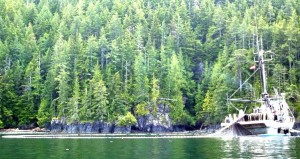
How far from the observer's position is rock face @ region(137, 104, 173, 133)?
91.6 metres

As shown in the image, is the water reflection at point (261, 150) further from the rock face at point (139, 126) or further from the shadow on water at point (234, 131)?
the rock face at point (139, 126)

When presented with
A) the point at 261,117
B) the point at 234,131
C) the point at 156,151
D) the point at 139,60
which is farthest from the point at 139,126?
the point at 156,151

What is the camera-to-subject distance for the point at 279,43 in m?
97.9

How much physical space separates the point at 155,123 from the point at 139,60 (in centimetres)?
1740

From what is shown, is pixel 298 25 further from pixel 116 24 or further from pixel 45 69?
pixel 45 69

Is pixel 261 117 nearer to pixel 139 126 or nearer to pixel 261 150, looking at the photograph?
pixel 139 126

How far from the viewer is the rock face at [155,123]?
91.6 meters

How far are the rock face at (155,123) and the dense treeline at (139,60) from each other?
4.03ft

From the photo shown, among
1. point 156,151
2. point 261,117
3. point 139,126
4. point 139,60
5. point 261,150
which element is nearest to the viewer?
point 261,150

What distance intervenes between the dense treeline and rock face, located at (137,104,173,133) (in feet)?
4.03

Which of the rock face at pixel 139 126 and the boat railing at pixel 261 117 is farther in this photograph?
the rock face at pixel 139 126

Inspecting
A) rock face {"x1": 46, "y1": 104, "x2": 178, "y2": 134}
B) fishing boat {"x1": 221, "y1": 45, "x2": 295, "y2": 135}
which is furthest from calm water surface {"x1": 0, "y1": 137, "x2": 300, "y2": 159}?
rock face {"x1": 46, "y1": 104, "x2": 178, "y2": 134}

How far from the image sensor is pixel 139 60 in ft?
338

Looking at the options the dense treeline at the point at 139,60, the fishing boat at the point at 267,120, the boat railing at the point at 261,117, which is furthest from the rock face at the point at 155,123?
the fishing boat at the point at 267,120
